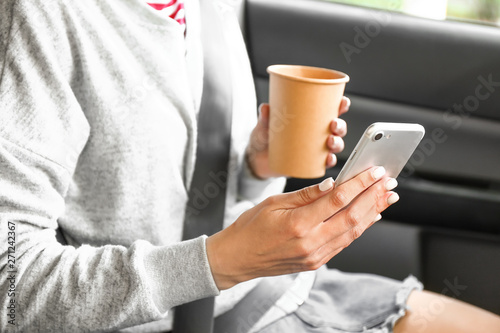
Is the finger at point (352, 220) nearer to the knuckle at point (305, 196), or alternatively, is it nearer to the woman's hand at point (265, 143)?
the knuckle at point (305, 196)

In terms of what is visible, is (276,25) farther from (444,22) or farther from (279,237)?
(279,237)

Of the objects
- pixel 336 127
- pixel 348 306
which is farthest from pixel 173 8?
pixel 348 306

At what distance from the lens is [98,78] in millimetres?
890

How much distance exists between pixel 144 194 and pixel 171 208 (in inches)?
2.8

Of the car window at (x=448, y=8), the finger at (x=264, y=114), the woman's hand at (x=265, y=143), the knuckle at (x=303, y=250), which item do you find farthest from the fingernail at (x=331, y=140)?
the car window at (x=448, y=8)

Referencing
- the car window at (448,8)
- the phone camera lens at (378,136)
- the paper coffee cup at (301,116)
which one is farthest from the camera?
the car window at (448,8)

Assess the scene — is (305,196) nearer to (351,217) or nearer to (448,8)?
(351,217)

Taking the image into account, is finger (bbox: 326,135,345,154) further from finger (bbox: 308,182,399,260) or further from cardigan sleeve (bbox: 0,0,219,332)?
cardigan sleeve (bbox: 0,0,219,332)

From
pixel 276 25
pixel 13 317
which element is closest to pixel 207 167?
pixel 13 317

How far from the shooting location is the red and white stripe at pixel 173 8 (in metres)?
1.02

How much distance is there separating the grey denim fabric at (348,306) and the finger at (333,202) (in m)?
0.34

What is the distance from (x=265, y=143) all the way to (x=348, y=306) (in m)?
0.34

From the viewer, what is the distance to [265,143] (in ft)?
3.76

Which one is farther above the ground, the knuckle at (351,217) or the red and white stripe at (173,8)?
the red and white stripe at (173,8)
